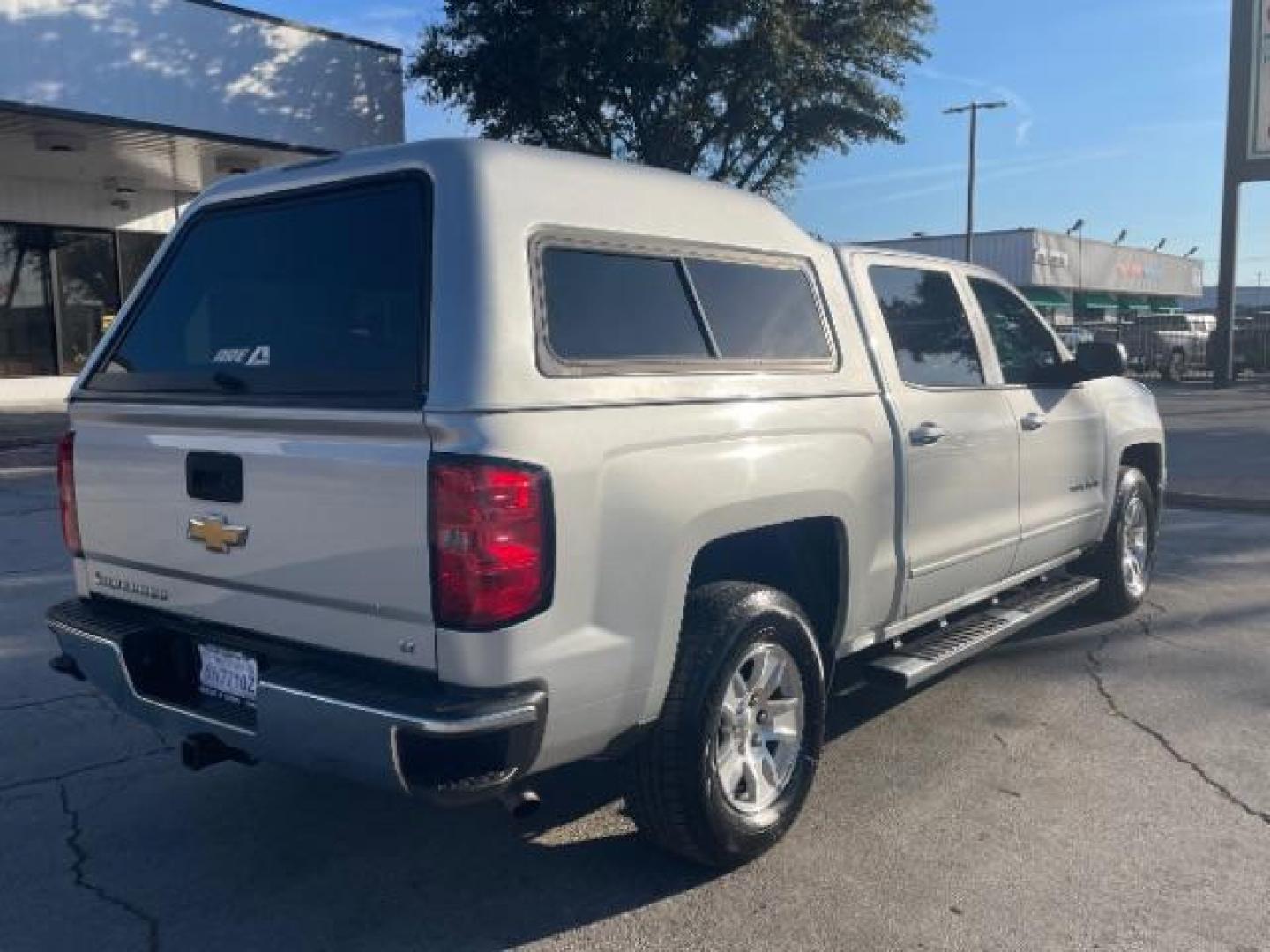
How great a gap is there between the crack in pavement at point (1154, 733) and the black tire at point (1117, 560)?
0.28 m

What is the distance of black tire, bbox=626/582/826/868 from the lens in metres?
3.31

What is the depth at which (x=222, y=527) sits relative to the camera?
327 cm

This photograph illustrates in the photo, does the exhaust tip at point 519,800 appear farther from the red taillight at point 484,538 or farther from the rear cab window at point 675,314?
the rear cab window at point 675,314

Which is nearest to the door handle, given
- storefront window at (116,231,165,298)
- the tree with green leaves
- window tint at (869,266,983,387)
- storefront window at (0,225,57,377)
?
window tint at (869,266,983,387)

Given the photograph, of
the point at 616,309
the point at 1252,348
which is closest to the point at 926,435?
the point at 616,309

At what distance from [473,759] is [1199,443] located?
47.2 ft

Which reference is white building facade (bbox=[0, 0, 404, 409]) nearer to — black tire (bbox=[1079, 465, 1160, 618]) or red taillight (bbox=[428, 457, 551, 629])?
black tire (bbox=[1079, 465, 1160, 618])

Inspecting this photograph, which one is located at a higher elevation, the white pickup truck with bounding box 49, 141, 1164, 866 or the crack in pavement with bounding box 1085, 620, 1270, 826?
the white pickup truck with bounding box 49, 141, 1164, 866

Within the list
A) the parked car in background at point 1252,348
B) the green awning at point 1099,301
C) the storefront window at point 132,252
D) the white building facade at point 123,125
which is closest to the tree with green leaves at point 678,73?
the white building facade at point 123,125

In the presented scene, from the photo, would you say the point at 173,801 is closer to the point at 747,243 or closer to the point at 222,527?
the point at 222,527

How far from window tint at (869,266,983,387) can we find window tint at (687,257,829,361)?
1.71 feet

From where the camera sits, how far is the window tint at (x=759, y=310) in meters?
3.71

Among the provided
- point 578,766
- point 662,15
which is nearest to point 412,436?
point 578,766

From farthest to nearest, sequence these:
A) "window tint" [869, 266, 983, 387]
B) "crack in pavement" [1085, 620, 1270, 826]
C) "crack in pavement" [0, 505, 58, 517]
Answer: "crack in pavement" [0, 505, 58, 517]
"window tint" [869, 266, 983, 387]
"crack in pavement" [1085, 620, 1270, 826]
